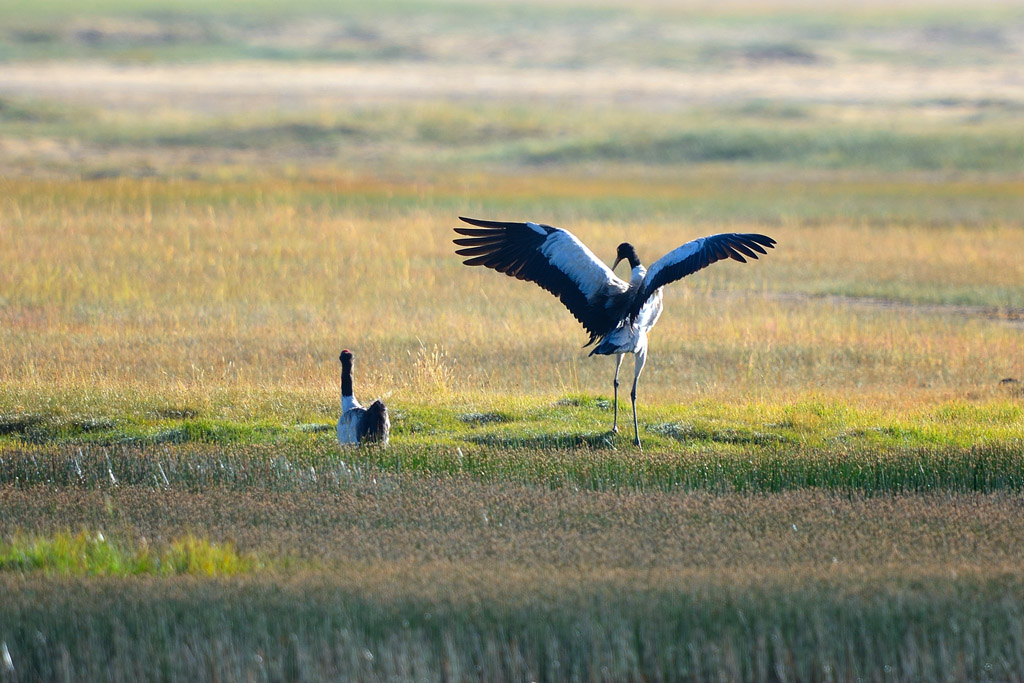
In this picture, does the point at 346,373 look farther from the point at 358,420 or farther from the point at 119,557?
the point at 119,557

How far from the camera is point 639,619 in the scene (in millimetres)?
6168

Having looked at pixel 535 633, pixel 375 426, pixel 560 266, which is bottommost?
pixel 535 633

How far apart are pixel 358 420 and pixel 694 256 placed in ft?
9.56

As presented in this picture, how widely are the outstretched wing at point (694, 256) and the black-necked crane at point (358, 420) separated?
7.31 feet

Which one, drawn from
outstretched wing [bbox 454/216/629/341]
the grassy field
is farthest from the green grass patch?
outstretched wing [bbox 454/216/629/341]

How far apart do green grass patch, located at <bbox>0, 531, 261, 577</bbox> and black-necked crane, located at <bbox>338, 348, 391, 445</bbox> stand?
249 centimetres

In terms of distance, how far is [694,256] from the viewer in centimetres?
962

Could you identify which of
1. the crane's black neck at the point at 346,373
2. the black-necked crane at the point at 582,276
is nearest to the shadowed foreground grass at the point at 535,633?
the crane's black neck at the point at 346,373

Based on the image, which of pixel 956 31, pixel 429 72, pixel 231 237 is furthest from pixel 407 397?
pixel 956 31

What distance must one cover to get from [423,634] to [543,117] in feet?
180

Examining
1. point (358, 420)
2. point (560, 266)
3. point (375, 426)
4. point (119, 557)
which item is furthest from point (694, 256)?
point (119, 557)

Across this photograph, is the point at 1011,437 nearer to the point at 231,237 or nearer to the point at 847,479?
the point at 847,479

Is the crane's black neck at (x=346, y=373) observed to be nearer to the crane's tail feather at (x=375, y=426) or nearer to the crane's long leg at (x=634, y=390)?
the crane's tail feather at (x=375, y=426)

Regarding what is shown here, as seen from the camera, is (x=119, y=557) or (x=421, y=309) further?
(x=421, y=309)
